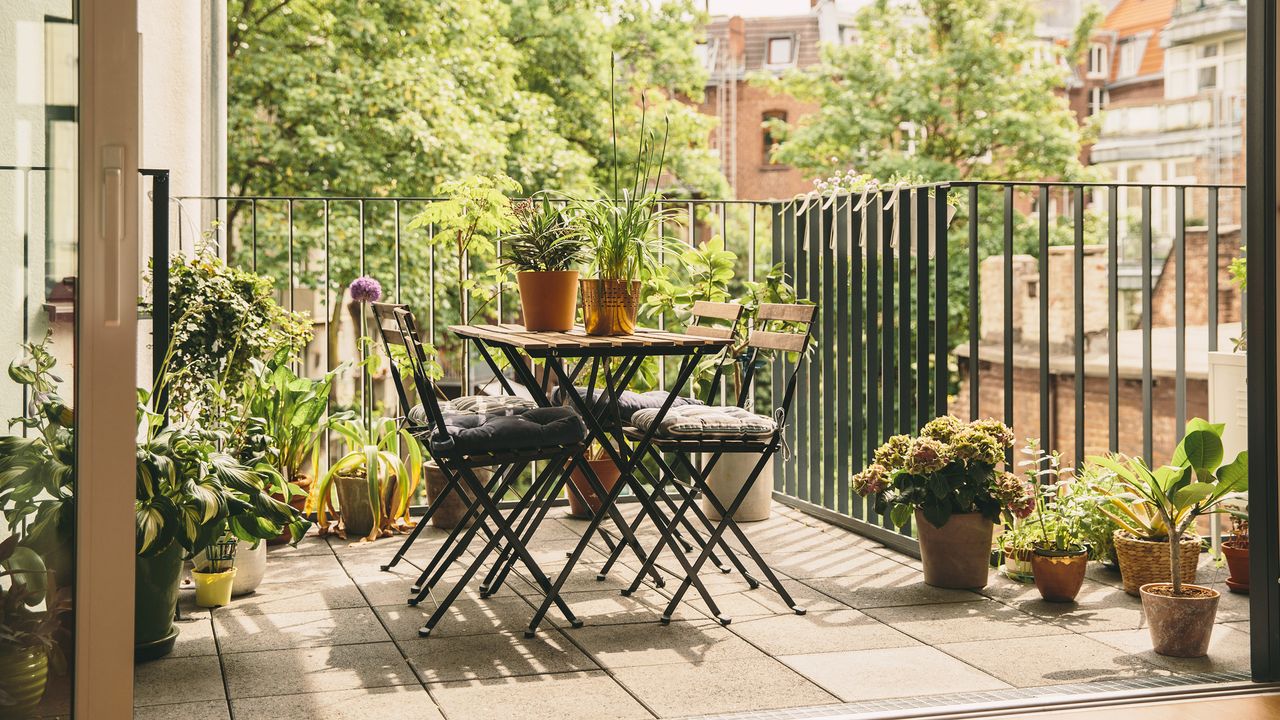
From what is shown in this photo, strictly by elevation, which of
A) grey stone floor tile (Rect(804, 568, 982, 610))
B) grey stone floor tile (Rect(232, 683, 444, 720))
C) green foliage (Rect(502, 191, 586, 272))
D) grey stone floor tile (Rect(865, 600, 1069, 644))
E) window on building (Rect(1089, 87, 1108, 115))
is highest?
window on building (Rect(1089, 87, 1108, 115))

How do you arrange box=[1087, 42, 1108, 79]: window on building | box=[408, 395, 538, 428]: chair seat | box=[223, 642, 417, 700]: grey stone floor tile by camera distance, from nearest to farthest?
box=[223, 642, 417, 700]: grey stone floor tile
box=[408, 395, 538, 428]: chair seat
box=[1087, 42, 1108, 79]: window on building

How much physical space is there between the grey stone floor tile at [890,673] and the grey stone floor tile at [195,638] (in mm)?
1525

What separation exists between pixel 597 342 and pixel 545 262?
1.39 ft

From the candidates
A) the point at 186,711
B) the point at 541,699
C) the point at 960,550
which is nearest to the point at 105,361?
the point at 186,711

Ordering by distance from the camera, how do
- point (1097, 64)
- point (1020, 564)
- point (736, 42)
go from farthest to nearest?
1. point (1097, 64)
2. point (736, 42)
3. point (1020, 564)

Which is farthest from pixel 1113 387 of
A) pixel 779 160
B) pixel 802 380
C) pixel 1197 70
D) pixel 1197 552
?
pixel 1197 70

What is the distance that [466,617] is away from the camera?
3428 millimetres

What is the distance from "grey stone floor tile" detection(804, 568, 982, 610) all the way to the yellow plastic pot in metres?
1.83

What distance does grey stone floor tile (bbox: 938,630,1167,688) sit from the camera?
288 centimetres

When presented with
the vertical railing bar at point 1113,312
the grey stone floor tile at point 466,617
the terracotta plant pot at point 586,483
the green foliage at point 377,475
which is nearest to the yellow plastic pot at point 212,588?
the grey stone floor tile at point 466,617

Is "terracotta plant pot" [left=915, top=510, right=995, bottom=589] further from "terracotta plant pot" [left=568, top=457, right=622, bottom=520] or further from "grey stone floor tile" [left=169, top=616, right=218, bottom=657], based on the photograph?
"grey stone floor tile" [left=169, top=616, right=218, bottom=657]

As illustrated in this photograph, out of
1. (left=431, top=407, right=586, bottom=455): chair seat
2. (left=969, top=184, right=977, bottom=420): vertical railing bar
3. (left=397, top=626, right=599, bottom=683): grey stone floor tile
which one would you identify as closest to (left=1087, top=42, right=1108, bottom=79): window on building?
(left=969, top=184, right=977, bottom=420): vertical railing bar

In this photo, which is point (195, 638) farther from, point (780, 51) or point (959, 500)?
point (780, 51)

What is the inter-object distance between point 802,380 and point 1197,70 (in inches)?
1014
